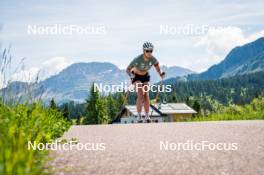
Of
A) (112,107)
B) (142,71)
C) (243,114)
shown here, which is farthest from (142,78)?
(112,107)

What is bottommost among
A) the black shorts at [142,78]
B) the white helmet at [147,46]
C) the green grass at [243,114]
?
the green grass at [243,114]

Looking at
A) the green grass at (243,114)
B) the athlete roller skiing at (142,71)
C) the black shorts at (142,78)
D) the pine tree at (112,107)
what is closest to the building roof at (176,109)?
the pine tree at (112,107)

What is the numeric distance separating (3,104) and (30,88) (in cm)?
54

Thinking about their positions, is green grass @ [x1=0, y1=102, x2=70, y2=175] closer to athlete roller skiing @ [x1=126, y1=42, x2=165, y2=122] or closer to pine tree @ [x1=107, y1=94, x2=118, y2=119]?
athlete roller skiing @ [x1=126, y1=42, x2=165, y2=122]

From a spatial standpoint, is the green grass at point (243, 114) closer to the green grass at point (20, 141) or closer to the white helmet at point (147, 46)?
the white helmet at point (147, 46)

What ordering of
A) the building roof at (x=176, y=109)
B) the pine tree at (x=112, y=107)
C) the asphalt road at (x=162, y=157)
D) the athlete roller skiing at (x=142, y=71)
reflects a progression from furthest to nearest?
the pine tree at (x=112, y=107) → the building roof at (x=176, y=109) → the athlete roller skiing at (x=142, y=71) → the asphalt road at (x=162, y=157)

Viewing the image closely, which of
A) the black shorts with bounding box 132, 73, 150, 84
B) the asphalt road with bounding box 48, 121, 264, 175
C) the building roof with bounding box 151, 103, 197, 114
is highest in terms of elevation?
the black shorts with bounding box 132, 73, 150, 84

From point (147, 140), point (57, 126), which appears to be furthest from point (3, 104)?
point (147, 140)

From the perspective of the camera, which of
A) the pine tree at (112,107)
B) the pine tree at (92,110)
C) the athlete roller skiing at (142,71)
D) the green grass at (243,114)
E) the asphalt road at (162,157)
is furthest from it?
the pine tree at (112,107)

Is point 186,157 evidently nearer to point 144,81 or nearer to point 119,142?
point 119,142

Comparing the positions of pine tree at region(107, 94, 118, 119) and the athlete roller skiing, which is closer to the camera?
the athlete roller skiing

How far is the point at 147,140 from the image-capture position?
744cm

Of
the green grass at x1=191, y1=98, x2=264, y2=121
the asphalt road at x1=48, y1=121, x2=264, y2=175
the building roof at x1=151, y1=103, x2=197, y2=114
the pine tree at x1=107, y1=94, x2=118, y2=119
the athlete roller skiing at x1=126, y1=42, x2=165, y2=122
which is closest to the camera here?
the asphalt road at x1=48, y1=121, x2=264, y2=175

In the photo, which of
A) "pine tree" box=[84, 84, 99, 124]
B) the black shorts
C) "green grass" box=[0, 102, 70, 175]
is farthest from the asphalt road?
"pine tree" box=[84, 84, 99, 124]
